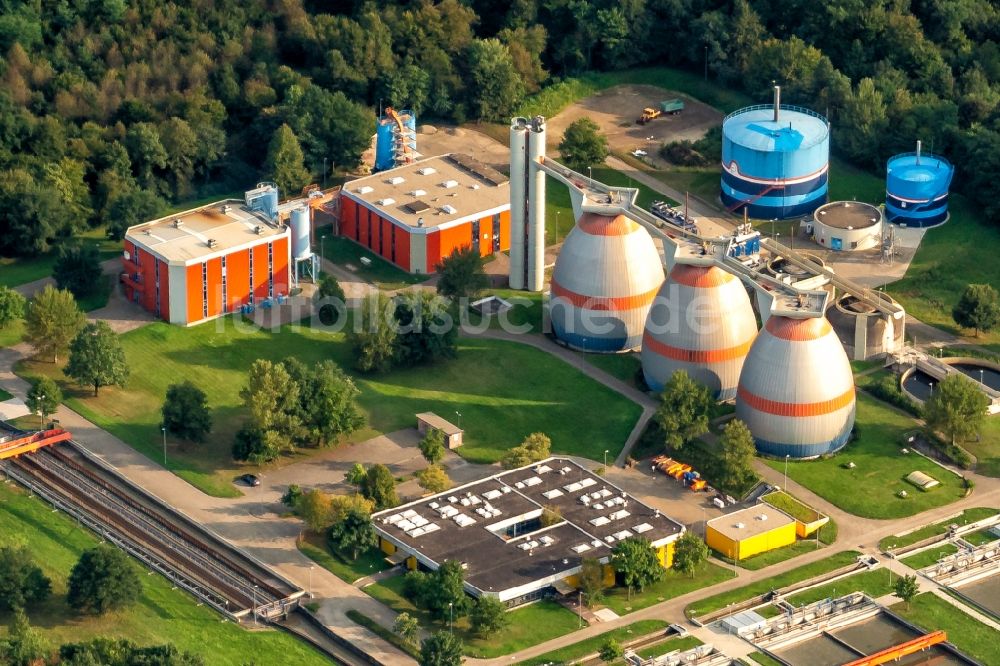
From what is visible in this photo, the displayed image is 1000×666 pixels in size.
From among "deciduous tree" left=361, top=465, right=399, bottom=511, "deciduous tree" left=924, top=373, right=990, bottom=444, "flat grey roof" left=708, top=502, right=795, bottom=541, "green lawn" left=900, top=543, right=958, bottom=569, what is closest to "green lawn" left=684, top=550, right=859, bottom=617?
"green lawn" left=900, top=543, right=958, bottom=569

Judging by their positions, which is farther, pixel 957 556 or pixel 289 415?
pixel 289 415

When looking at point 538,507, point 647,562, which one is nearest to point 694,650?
point 647,562

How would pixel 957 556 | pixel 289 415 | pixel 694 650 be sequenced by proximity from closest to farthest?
pixel 694 650
pixel 957 556
pixel 289 415

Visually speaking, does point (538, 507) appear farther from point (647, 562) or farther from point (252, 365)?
point (252, 365)

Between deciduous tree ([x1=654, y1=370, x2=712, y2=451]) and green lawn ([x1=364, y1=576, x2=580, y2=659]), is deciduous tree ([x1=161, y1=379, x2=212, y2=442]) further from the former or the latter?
deciduous tree ([x1=654, y1=370, x2=712, y2=451])

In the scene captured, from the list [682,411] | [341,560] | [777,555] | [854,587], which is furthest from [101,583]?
[854,587]

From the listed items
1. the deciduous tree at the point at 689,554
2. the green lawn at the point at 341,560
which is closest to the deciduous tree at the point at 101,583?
the green lawn at the point at 341,560
